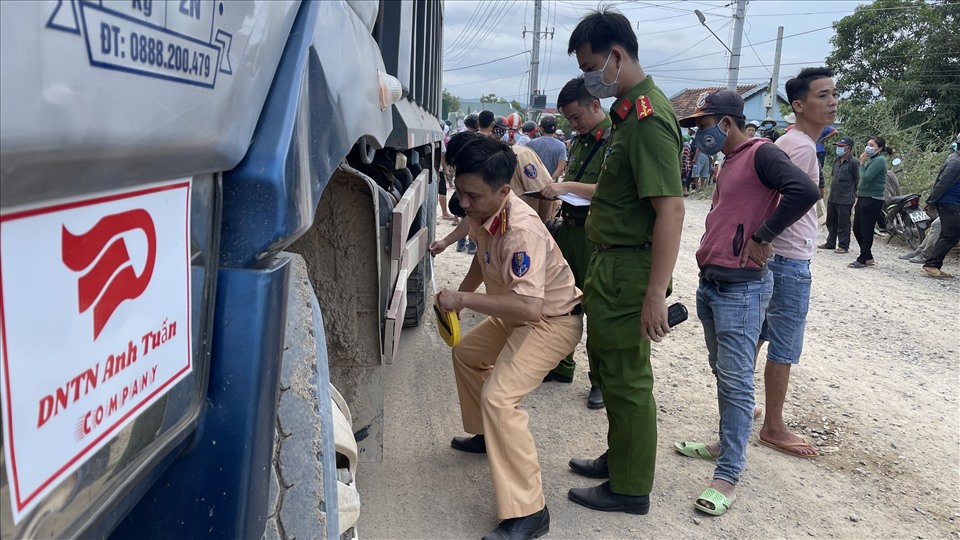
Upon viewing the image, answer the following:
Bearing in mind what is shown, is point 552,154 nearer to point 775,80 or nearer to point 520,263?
point 520,263

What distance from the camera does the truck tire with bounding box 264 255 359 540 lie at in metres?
1.20

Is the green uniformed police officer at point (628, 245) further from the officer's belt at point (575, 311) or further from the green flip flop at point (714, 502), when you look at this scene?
the green flip flop at point (714, 502)

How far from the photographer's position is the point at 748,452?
349 centimetres

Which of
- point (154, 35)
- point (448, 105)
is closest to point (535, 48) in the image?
point (448, 105)

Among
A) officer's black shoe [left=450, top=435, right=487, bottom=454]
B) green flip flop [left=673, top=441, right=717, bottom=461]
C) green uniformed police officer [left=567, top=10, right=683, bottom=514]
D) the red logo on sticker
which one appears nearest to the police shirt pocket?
green uniformed police officer [left=567, top=10, right=683, bottom=514]

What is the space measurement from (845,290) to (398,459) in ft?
20.1

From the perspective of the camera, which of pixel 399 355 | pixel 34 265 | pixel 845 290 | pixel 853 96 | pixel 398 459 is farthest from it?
pixel 853 96

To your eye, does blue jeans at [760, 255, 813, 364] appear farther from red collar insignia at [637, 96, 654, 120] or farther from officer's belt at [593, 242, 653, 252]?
red collar insignia at [637, 96, 654, 120]

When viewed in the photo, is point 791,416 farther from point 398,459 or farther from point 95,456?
point 95,456

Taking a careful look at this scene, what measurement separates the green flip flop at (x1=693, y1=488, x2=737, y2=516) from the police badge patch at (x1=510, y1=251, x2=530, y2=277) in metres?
1.31

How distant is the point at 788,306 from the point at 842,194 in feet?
23.7

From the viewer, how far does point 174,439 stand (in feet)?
3.02

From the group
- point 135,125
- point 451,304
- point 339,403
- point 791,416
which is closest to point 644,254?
point 451,304

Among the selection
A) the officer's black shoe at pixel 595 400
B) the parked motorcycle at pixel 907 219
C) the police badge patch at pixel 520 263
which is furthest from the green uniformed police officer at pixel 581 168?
the parked motorcycle at pixel 907 219
